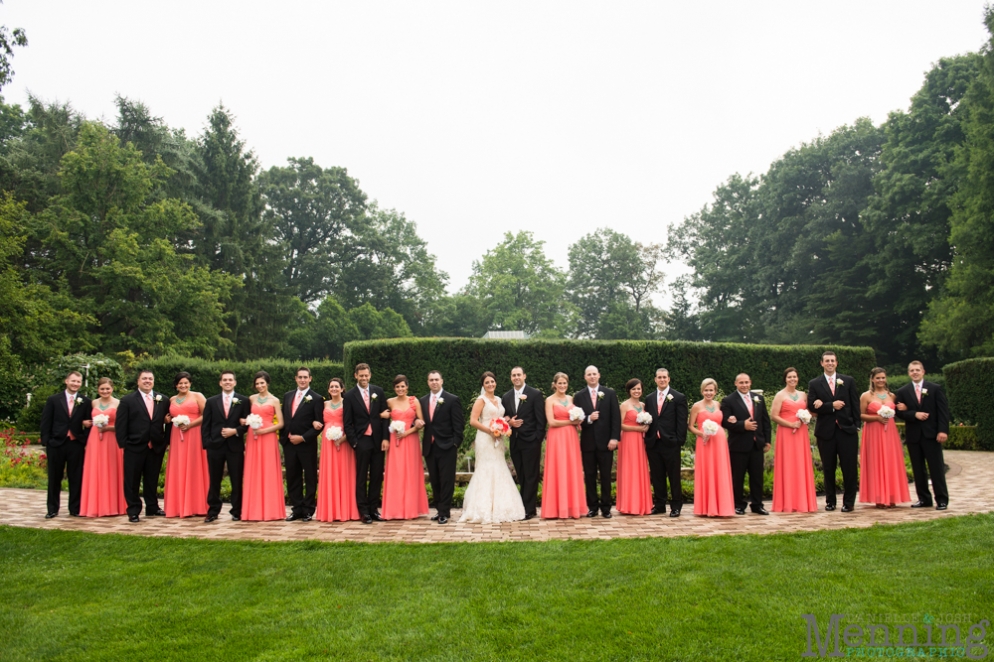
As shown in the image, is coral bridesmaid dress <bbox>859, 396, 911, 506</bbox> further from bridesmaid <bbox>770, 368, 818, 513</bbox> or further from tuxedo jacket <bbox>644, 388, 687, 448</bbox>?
tuxedo jacket <bbox>644, 388, 687, 448</bbox>

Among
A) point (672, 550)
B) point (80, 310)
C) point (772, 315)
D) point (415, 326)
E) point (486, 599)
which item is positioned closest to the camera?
point (486, 599)

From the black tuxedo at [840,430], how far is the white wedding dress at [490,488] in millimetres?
3983

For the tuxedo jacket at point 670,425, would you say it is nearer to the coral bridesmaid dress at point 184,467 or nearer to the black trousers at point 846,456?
the black trousers at point 846,456

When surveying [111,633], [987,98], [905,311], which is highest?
[987,98]

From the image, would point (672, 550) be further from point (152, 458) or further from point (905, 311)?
point (905, 311)

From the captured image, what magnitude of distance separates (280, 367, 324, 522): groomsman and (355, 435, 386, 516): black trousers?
0.57m

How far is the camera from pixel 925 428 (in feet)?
29.7

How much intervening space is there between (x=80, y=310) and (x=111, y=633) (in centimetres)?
2919

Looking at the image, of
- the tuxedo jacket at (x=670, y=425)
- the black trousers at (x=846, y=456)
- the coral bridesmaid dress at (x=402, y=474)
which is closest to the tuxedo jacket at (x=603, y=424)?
the tuxedo jacket at (x=670, y=425)

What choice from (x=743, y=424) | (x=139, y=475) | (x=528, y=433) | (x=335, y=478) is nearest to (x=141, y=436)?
(x=139, y=475)

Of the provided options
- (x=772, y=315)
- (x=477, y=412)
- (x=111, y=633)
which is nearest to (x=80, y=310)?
(x=477, y=412)

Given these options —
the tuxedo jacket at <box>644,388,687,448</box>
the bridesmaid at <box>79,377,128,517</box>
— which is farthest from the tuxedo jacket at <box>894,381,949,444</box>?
the bridesmaid at <box>79,377,128,517</box>

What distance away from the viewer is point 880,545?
673 centimetres

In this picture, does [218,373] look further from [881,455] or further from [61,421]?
[881,455]
